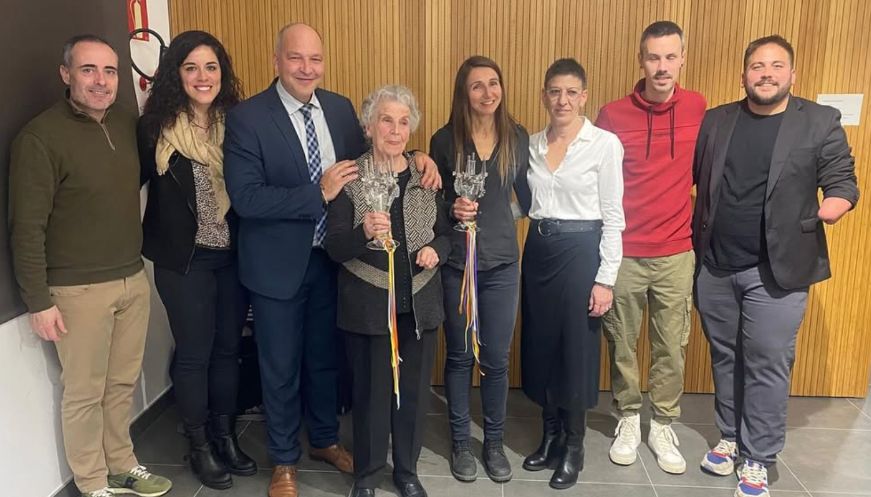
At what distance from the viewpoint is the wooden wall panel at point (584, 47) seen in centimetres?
347

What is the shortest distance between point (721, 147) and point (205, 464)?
256 centimetres

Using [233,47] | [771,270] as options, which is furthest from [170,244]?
[771,270]

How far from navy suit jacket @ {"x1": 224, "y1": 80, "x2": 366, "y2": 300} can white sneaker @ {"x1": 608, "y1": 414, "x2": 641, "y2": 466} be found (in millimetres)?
1661

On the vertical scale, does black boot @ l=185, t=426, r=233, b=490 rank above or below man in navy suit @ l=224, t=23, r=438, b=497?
below

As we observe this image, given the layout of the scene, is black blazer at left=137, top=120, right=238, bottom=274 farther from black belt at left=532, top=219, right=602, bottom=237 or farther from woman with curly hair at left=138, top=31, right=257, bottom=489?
black belt at left=532, top=219, right=602, bottom=237

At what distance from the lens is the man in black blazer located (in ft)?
8.55

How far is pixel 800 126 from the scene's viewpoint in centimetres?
261

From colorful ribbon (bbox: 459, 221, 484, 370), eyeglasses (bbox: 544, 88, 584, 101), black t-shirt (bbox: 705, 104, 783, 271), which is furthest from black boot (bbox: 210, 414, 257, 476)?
black t-shirt (bbox: 705, 104, 783, 271)

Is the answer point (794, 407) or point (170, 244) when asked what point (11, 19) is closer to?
point (170, 244)

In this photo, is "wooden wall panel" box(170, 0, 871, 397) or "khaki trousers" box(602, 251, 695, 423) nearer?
"khaki trousers" box(602, 251, 695, 423)

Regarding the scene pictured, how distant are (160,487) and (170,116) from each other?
154 centimetres

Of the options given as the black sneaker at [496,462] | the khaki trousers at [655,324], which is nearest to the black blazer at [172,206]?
A: the black sneaker at [496,462]

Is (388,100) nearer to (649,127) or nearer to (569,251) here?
(569,251)

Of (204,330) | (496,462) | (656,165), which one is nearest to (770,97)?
(656,165)
